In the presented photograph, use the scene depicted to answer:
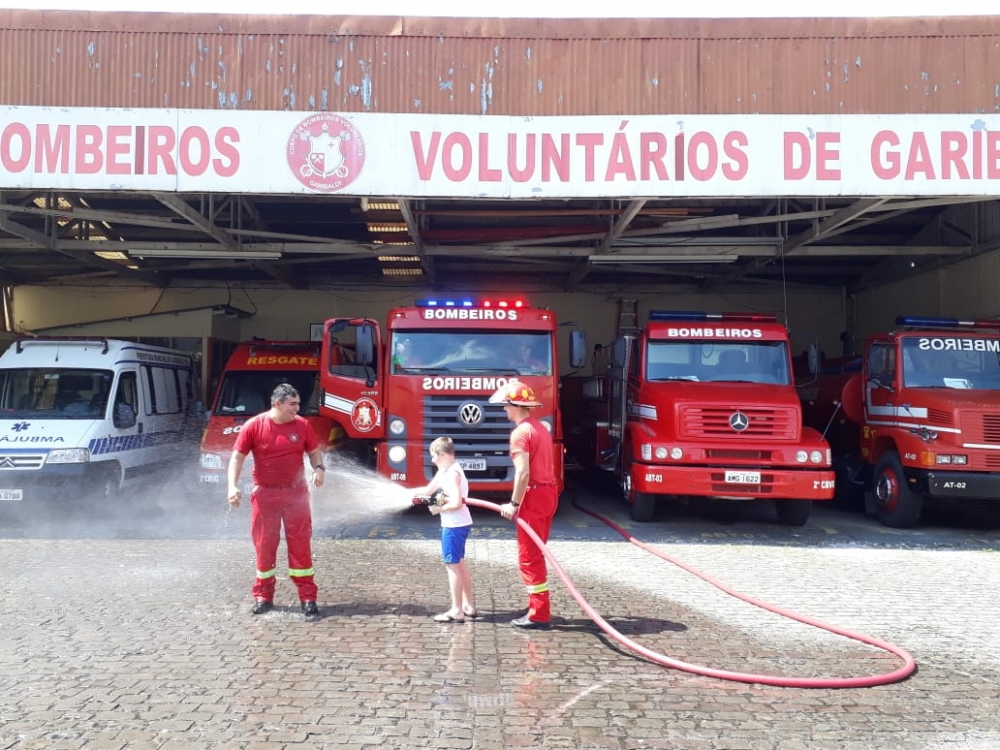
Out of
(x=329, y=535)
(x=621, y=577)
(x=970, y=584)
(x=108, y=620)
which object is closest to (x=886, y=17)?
(x=970, y=584)

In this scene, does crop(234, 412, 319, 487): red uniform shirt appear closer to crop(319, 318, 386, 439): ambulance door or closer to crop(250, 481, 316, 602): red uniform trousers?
crop(250, 481, 316, 602): red uniform trousers

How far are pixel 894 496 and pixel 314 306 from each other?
13825 millimetres

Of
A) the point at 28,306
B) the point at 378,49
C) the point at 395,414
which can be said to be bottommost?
the point at 395,414

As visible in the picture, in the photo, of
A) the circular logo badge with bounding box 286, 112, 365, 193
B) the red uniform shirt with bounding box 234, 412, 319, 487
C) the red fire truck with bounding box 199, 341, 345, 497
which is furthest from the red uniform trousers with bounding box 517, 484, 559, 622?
the red fire truck with bounding box 199, 341, 345, 497

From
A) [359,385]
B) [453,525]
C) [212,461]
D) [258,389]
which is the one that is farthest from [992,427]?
[258,389]

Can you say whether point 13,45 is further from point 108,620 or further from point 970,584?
point 970,584

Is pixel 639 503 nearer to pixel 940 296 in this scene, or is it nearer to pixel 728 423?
pixel 728 423

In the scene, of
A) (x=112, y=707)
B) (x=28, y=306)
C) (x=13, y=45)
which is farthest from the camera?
(x=28, y=306)

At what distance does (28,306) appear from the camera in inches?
765

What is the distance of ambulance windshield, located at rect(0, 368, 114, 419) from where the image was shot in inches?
433

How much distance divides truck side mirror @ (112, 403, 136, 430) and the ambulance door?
298 cm

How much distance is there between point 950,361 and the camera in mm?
10891

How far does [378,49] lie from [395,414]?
4.80 metres

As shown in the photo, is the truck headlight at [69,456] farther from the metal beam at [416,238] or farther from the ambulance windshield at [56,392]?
the metal beam at [416,238]
